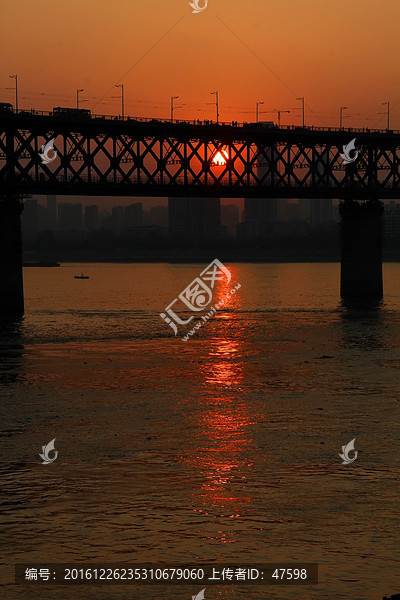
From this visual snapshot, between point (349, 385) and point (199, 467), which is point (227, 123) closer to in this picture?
point (349, 385)

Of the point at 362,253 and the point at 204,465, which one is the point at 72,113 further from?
the point at 204,465

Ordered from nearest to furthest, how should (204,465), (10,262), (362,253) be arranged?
(204,465)
(10,262)
(362,253)

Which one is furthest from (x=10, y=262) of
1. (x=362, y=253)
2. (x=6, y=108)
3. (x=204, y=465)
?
(x=204, y=465)

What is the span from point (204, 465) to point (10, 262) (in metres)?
74.7

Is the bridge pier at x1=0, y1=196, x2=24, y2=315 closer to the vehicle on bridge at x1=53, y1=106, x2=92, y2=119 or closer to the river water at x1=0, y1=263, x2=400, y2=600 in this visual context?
the vehicle on bridge at x1=53, y1=106, x2=92, y2=119

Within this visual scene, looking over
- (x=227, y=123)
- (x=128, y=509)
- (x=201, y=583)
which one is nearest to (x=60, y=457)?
(x=128, y=509)

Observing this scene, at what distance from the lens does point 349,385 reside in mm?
49500

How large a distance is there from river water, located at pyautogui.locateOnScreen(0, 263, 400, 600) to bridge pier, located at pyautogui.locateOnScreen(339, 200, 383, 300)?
212 feet

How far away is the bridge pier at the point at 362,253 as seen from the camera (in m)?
131

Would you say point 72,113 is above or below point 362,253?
above

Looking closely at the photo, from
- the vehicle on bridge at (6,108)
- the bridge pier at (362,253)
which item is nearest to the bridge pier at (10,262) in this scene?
the vehicle on bridge at (6,108)

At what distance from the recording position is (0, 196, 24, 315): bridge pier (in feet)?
334

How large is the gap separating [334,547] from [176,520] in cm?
409

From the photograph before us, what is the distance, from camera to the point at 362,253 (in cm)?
13075
